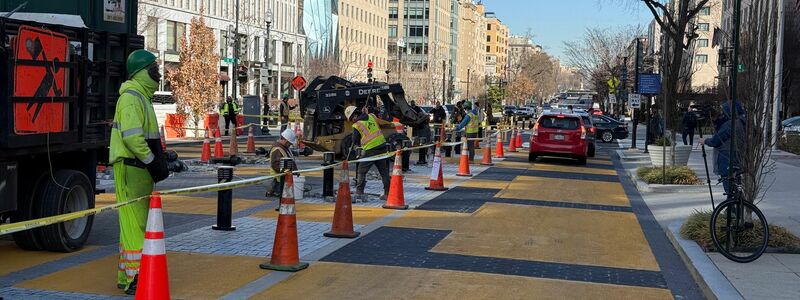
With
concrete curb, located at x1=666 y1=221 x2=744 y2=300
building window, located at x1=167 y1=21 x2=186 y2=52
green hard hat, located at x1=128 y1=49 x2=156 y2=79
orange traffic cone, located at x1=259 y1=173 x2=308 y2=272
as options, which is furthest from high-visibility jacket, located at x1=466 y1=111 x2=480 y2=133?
building window, located at x1=167 y1=21 x2=186 y2=52

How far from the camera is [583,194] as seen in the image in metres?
18.5

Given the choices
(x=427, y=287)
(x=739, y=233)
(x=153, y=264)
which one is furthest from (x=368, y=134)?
(x=153, y=264)

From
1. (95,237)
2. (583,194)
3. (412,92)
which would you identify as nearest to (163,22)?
(412,92)

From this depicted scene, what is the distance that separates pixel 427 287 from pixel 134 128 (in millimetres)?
2962

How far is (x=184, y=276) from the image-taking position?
8.60 meters

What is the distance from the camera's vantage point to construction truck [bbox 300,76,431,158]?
76.4 feet

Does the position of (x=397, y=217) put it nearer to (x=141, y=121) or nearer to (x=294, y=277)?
(x=294, y=277)

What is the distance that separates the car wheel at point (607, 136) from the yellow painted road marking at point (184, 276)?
38.2 m

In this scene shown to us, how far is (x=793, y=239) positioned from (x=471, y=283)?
4.48m

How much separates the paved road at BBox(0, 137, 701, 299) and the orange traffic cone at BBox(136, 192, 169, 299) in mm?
1156

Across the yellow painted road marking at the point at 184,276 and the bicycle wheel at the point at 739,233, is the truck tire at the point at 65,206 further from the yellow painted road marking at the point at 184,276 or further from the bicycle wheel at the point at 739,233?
the bicycle wheel at the point at 739,233

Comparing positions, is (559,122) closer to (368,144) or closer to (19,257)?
(368,144)

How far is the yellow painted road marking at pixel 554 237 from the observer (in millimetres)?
10422

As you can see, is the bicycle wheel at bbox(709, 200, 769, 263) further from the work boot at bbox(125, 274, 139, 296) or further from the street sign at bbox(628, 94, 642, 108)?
the street sign at bbox(628, 94, 642, 108)
